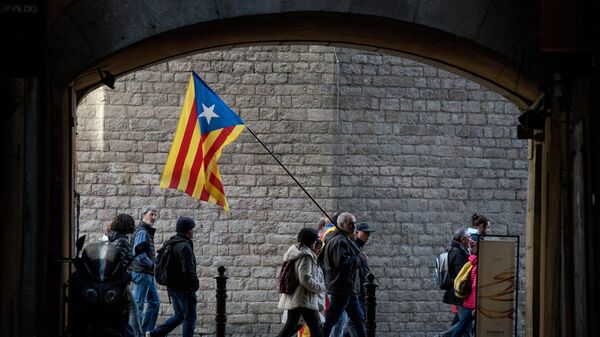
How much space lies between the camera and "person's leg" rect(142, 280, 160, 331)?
17.1 metres

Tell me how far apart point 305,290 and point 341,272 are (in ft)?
2.15

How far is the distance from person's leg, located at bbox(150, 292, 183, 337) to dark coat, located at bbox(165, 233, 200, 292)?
15 centimetres

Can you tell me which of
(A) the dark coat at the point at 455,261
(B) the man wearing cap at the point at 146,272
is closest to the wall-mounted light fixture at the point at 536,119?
(A) the dark coat at the point at 455,261

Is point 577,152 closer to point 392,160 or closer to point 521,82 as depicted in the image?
point 521,82

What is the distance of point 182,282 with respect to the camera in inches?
648

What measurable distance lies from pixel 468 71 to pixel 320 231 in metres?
4.10

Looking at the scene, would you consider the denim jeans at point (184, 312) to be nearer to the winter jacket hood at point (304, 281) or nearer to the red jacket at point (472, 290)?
the winter jacket hood at point (304, 281)

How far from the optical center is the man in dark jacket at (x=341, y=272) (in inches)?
628

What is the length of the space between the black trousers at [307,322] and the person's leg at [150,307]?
225cm

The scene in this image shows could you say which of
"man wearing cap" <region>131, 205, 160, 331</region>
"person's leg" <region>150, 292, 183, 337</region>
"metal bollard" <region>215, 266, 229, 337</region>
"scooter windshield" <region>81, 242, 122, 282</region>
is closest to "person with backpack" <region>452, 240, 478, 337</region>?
"metal bollard" <region>215, 266, 229, 337</region>

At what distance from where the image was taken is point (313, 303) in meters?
15.4

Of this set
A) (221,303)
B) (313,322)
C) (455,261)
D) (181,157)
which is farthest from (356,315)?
(181,157)

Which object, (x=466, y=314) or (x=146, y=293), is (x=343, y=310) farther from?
(x=146, y=293)

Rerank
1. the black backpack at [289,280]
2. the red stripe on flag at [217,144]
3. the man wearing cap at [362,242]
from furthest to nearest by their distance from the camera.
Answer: the man wearing cap at [362,242] → the black backpack at [289,280] → the red stripe on flag at [217,144]
